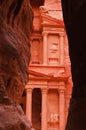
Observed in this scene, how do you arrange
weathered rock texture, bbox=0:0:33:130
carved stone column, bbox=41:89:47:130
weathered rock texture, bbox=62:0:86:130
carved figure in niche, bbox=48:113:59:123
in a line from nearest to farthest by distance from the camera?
weathered rock texture, bbox=62:0:86:130 → weathered rock texture, bbox=0:0:33:130 → carved stone column, bbox=41:89:47:130 → carved figure in niche, bbox=48:113:59:123

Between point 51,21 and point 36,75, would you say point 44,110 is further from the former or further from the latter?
point 51,21

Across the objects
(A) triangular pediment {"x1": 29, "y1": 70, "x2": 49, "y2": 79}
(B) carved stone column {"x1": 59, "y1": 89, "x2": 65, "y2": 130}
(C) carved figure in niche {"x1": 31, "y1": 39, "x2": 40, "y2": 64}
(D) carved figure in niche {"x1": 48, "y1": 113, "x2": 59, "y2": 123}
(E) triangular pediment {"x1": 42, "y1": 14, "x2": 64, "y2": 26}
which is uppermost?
(E) triangular pediment {"x1": 42, "y1": 14, "x2": 64, "y2": 26}

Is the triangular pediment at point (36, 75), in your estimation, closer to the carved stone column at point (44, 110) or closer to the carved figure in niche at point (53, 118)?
the carved stone column at point (44, 110)

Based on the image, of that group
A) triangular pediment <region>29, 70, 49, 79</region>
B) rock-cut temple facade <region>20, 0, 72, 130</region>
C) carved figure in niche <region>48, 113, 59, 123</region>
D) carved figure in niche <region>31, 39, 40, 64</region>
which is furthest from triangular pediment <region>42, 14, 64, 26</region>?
carved figure in niche <region>48, 113, 59, 123</region>

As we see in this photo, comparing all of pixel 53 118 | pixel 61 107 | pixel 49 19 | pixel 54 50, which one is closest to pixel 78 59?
pixel 53 118

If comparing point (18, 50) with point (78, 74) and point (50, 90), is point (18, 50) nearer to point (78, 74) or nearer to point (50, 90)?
point (78, 74)

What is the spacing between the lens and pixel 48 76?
2973 cm

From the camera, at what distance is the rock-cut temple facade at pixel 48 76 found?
97.3 feet

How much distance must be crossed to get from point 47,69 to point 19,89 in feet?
86.5

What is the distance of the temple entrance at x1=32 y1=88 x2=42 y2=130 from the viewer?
3118cm

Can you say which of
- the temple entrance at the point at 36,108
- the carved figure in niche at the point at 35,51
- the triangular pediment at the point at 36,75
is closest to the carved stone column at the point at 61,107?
the triangular pediment at the point at 36,75

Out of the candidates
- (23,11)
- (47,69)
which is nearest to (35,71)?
(47,69)

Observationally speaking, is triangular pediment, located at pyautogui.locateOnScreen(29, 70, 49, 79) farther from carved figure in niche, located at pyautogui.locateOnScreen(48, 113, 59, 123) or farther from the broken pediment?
the broken pediment

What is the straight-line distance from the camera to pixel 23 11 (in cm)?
463
